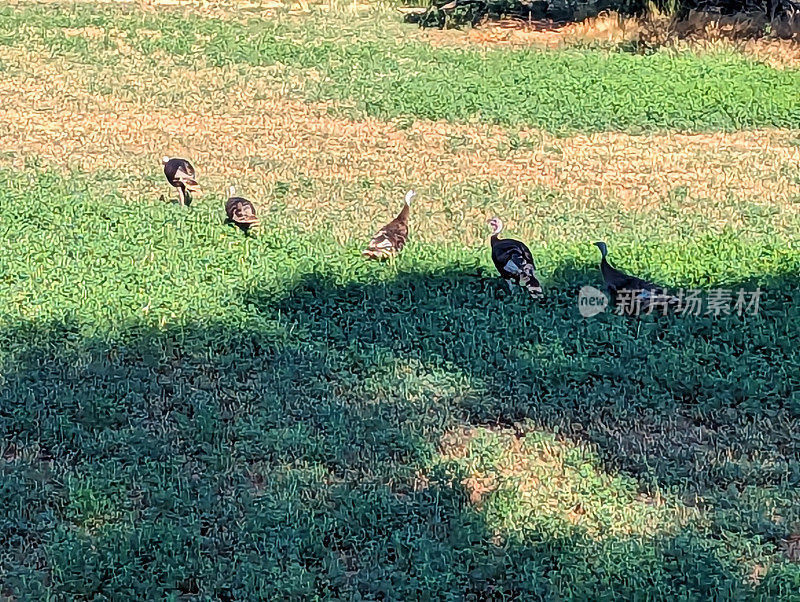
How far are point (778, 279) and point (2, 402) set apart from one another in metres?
4.58

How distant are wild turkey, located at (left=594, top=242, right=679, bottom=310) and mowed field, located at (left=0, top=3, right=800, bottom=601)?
166mm

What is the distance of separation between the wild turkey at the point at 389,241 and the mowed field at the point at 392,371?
0.28ft

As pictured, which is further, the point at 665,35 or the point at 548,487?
the point at 665,35

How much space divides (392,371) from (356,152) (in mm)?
5617

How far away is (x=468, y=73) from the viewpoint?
15.3m

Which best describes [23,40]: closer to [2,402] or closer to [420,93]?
[420,93]

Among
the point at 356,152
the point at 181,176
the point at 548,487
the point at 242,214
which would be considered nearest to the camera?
the point at 548,487

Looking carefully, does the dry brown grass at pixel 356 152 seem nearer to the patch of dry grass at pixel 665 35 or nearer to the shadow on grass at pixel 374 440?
the shadow on grass at pixel 374 440

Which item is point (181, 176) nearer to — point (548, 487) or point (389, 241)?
point (389, 241)

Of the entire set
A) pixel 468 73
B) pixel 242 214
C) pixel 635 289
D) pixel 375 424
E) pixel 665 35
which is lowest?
pixel 468 73

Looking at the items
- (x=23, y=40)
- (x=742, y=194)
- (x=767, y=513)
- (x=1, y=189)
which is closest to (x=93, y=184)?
(x=1, y=189)

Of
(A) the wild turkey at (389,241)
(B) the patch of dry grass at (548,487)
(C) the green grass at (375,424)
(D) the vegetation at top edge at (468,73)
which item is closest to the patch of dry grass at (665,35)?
(D) the vegetation at top edge at (468,73)

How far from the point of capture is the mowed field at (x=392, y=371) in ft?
14.8

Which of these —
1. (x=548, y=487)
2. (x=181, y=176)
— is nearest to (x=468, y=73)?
(x=181, y=176)
